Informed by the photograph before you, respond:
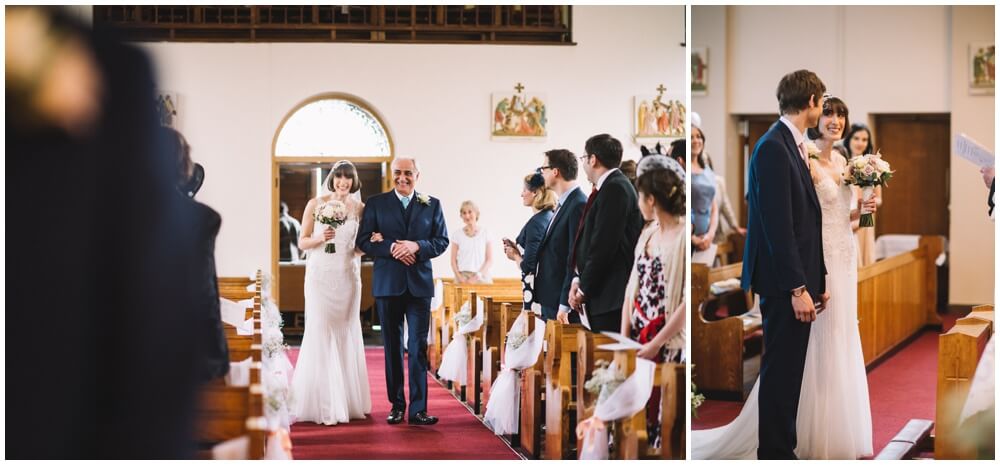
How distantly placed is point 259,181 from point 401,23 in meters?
1.05

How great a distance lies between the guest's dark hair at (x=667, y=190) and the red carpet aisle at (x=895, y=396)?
1.12m

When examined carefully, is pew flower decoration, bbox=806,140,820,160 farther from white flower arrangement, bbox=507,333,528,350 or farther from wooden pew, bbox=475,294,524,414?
wooden pew, bbox=475,294,524,414

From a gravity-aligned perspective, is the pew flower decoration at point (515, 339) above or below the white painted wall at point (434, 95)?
below

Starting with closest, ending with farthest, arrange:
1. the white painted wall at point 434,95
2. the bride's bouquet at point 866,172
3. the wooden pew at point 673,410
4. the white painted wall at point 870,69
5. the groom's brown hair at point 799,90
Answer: the wooden pew at point 673,410 < the groom's brown hair at point 799,90 < the bride's bouquet at point 866,172 < the white painted wall at point 434,95 < the white painted wall at point 870,69

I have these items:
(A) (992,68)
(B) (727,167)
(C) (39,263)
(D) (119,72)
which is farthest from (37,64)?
(A) (992,68)

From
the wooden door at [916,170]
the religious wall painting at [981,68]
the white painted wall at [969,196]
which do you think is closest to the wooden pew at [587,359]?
the white painted wall at [969,196]

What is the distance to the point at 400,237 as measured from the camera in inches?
243

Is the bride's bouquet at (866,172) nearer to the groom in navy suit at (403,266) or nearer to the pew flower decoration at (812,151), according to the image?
the pew flower decoration at (812,151)

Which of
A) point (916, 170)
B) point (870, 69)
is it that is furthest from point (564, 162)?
point (916, 170)

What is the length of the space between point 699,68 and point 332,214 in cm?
406

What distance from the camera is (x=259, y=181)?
217 inches

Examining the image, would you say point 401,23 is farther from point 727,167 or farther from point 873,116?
point 873,116

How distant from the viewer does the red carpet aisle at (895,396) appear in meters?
5.49

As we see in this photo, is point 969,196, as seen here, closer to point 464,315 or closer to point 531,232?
point 464,315
